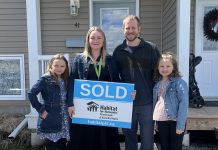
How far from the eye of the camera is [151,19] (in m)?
6.10

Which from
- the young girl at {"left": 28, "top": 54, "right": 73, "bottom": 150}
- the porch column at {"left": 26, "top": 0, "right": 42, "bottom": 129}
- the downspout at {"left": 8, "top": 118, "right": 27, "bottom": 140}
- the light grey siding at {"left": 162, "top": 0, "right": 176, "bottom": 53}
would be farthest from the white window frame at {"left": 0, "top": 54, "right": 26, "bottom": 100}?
the young girl at {"left": 28, "top": 54, "right": 73, "bottom": 150}

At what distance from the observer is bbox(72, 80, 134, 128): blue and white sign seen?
10.0ft

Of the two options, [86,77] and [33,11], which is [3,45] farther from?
[86,77]

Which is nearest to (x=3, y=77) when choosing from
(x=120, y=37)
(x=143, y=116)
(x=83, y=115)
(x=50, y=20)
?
(x=50, y=20)

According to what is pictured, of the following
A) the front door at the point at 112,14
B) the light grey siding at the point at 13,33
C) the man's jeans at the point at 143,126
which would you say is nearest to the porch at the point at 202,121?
the man's jeans at the point at 143,126

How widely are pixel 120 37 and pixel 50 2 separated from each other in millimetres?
1630

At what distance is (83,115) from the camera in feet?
10.3

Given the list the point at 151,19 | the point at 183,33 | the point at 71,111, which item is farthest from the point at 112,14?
the point at 71,111

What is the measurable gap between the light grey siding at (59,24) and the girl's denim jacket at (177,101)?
352cm

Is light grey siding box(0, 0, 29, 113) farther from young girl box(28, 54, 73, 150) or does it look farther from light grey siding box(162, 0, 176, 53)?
young girl box(28, 54, 73, 150)

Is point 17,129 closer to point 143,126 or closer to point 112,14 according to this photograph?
point 143,126

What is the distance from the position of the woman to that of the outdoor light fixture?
3.01m

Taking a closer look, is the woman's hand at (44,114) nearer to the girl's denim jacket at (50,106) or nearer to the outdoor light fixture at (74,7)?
the girl's denim jacket at (50,106)

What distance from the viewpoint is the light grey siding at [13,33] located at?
617 centimetres
